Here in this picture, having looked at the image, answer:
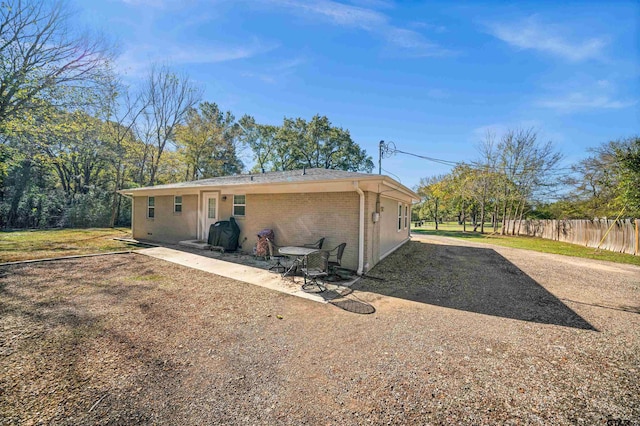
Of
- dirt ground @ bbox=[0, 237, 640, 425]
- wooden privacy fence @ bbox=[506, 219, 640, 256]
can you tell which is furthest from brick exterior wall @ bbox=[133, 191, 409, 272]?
wooden privacy fence @ bbox=[506, 219, 640, 256]

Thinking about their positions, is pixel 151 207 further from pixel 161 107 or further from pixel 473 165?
pixel 473 165

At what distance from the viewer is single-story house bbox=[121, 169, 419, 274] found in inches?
285

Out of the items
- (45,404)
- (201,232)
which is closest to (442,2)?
(45,404)

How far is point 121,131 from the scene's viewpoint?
894 inches

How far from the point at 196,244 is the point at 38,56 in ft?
38.3

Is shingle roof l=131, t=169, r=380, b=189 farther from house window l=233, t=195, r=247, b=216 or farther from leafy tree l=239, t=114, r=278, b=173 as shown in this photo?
leafy tree l=239, t=114, r=278, b=173

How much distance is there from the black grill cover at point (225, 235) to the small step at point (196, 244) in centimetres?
38

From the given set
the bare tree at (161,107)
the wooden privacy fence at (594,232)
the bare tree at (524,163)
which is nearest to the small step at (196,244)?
the bare tree at (161,107)

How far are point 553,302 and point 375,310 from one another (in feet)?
13.1

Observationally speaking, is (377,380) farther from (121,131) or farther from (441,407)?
(121,131)

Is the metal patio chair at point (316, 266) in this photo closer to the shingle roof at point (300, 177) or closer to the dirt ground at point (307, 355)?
the dirt ground at point (307, 355)

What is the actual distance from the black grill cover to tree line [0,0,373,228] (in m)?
10.5

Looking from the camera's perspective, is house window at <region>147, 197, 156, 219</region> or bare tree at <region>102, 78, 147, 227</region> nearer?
house window at <region>147, 197, 156, 219</region>

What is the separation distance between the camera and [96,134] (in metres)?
19.7
